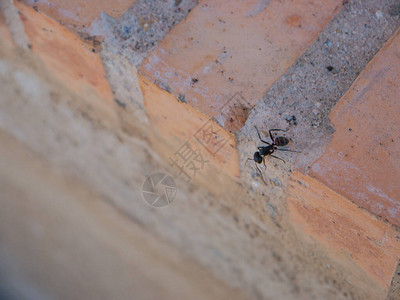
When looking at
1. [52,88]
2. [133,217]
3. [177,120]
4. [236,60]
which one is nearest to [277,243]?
[177,120]

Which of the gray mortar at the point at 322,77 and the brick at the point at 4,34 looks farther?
the brick at the point at 4,34

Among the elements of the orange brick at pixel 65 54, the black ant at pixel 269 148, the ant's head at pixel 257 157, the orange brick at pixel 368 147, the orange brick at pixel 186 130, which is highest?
the orange brick at pixel 368 147

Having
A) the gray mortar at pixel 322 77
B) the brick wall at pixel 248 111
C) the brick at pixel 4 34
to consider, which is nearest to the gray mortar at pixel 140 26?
the brick wall at pixel 248 111

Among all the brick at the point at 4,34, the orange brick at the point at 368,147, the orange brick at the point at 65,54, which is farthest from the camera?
the brick at the point at 4,34

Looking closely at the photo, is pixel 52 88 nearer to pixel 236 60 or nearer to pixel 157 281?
pixel 236 60

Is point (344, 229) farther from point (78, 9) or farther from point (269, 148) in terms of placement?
point (78, 9)

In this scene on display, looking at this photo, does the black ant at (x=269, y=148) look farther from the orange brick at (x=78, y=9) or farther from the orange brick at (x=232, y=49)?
the orange brick at (x=78, y=9)
